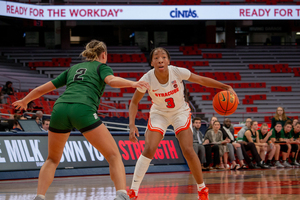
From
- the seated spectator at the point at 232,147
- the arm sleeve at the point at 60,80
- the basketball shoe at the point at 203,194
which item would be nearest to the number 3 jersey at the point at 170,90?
the basketball shoe at the point at 203,194

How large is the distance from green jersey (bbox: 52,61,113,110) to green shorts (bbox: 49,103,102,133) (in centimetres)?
6

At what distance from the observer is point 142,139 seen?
1094 cm

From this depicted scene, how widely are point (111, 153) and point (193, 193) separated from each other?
2.57 metres

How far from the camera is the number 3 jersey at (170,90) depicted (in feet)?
17.6

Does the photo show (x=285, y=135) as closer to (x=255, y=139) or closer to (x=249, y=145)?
(x=255, y=139)

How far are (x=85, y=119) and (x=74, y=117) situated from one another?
12 cm

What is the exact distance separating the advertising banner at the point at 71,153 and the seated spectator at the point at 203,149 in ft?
1.85

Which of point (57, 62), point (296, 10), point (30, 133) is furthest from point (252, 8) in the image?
point (30, 133)

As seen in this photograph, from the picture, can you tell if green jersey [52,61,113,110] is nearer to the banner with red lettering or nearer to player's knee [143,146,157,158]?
player's knee [143,146,157,158]

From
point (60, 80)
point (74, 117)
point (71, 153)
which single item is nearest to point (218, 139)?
point (71, 153)

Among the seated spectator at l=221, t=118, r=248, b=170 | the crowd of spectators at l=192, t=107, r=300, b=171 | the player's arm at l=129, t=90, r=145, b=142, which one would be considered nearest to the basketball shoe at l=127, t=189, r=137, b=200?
the player's arm at l=129, t=90, r=145, b=142

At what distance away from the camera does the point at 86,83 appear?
4176 millimetres

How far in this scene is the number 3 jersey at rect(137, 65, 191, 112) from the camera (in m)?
5.37

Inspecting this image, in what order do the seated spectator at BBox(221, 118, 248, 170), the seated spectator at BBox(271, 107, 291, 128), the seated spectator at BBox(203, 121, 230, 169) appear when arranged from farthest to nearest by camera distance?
the seated spectator at BBox(271, 107, 291, 128)
the seated spectator at BBox(221, 118, 248, 170)
the seated spectator at BBox(203, 121, 230, 169)
